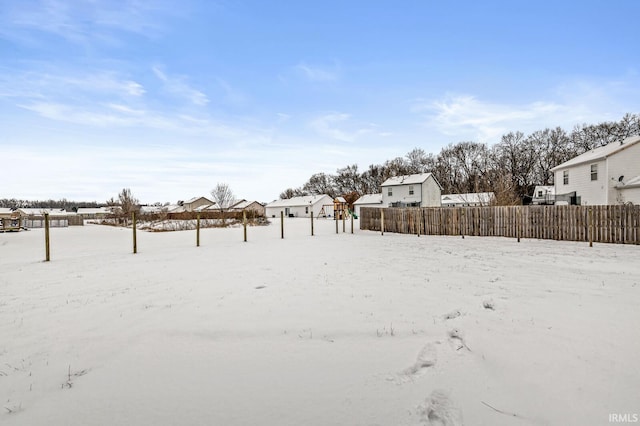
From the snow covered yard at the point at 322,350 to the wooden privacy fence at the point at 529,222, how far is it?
8357mm

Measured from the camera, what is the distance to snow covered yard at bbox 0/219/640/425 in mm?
2217

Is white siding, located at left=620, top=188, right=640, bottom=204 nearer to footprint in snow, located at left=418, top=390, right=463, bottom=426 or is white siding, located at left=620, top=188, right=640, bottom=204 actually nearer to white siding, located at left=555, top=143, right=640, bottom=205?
white siding, located at left=555, top=143, right=640, bottom=205

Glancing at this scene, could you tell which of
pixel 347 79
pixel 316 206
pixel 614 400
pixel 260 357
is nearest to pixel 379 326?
pixel 260 357

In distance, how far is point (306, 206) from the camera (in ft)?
199

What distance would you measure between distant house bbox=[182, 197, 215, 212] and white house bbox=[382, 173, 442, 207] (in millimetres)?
50986

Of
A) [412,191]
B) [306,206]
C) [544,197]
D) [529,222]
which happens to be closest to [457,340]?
[529,222]

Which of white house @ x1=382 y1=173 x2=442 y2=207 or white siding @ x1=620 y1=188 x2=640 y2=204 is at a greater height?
white house @ x1=382 y1=173 x2=442 y2=207

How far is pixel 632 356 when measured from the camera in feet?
9.62

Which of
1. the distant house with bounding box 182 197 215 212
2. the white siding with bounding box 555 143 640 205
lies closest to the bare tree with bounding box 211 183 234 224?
the distant house with bounding box 182 197 215 212

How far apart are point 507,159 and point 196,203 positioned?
232 ft

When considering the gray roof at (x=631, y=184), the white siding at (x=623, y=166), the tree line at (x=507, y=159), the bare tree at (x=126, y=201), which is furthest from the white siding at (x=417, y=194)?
the bare tree at (x=126, y=201)

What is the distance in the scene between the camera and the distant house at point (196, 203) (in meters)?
80.2

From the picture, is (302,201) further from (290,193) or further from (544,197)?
(544,197)

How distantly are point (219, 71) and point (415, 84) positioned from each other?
34.7 ft
